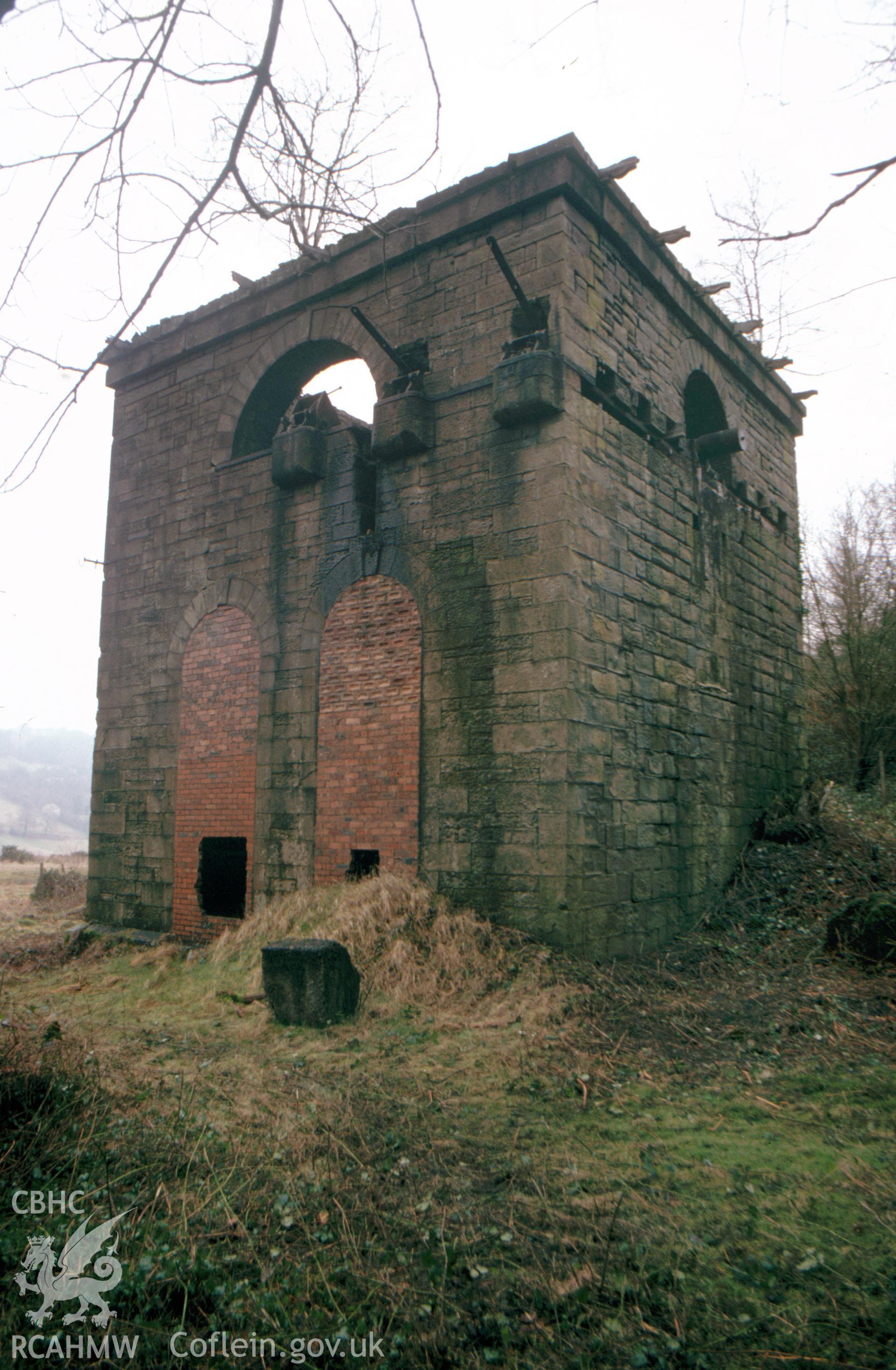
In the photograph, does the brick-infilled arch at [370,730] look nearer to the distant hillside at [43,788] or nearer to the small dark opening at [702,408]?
the small dark opening at [702,408]

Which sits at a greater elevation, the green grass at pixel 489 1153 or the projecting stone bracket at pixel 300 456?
the projecting stone bracket at pixel 300 456

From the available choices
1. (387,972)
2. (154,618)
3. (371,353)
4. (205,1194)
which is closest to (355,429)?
(371,353)

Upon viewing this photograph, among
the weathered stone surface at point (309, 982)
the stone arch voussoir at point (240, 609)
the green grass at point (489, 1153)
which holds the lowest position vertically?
the green grass at point (489, 1153)

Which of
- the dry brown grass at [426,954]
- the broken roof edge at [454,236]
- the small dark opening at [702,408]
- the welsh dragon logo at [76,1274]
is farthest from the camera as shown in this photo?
the small dark opening at [702,408]

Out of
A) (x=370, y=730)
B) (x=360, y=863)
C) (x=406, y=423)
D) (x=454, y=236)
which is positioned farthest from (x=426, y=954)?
(x=454, y=236)

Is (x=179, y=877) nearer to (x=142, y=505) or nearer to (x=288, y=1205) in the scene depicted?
(x=142, y=505)

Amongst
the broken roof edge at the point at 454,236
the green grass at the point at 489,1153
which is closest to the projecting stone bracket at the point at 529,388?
the broken roof edge at the point at 454,236

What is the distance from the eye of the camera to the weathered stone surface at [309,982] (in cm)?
629

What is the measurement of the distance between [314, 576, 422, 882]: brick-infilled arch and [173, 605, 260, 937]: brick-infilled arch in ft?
4.00

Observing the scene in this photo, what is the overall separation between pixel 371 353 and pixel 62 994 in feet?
23.4

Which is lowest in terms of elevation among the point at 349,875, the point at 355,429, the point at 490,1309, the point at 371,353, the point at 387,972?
the point at 490,1309

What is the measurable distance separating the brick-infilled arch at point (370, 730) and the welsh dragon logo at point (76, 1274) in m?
4.94

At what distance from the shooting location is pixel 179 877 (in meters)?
10.3

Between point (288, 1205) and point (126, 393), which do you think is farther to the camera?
point (126, 393)
